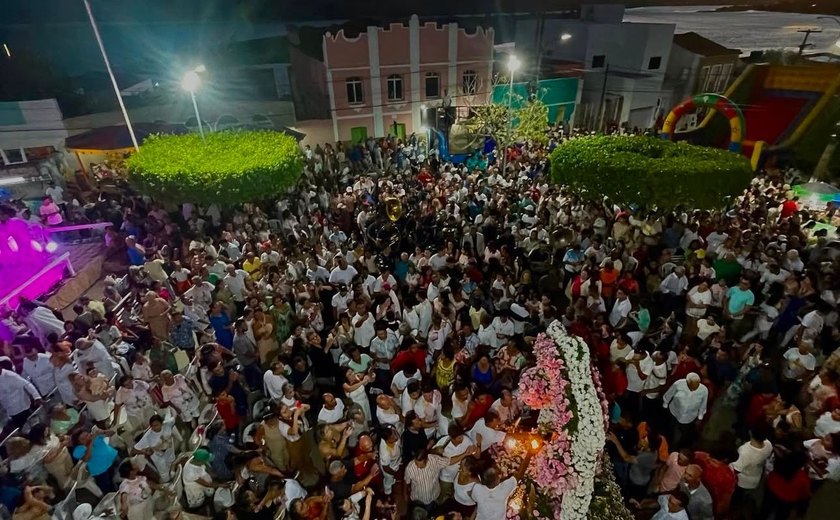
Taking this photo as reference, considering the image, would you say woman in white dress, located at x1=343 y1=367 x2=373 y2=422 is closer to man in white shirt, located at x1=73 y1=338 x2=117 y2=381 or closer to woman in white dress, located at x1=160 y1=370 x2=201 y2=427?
woman in white dress, located at x1=160 y1=370 x2=201 y2=427

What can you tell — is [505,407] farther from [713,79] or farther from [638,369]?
[713,79]

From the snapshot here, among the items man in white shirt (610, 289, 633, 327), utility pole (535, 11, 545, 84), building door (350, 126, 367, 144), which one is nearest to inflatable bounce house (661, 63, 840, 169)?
utility pole (535, 11, 545, 84)

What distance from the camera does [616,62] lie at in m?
23.9

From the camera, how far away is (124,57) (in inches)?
965

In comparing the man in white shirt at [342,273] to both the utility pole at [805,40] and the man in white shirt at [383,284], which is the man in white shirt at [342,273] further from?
the utility pole at [805,40]

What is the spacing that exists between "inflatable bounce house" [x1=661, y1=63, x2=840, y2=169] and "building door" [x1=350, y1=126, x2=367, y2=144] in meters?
11.7

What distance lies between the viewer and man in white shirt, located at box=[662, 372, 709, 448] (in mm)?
5477

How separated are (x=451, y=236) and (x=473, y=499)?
6292 millimetres

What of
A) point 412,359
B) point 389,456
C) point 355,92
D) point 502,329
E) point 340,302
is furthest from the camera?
point 355,92

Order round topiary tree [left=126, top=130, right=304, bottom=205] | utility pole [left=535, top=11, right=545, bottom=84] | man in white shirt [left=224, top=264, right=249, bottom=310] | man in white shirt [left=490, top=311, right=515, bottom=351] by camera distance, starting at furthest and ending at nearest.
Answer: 1. utility pole [left=535, top=11, right=545, bottom=84]
2. round topiary tree [left=126, top=130, right=304, bottom=205]
3. man in white shirt [left=224, top=264, right=249, bottom=310]
4. man in white shirt [left=490, top=311, right=515, bottom=351]

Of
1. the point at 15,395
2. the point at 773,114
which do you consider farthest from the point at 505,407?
the point at 773,114

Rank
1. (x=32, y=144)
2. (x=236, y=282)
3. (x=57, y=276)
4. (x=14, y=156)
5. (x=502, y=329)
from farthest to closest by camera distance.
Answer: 1. (x=32, y=144)
2. (x=14, y=156)
3. (x=57, y=276)
4. (x=236, y=282)
5. (x=502, y=329)

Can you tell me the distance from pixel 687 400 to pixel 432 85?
19.1 metres

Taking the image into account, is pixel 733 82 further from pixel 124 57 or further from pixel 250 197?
pixel 124 57
